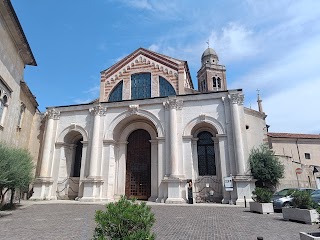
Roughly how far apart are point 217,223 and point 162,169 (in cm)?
930

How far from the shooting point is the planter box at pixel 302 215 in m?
8.83

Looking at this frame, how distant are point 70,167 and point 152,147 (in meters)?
8.29

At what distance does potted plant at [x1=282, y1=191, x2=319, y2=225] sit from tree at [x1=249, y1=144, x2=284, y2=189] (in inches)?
284

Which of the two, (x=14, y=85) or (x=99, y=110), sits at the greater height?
(x=14, y=85)

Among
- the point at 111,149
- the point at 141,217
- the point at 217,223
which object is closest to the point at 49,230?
the point at 141,217

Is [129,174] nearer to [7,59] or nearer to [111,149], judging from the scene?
[111,149]

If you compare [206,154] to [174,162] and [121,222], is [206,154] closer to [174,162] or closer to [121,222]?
[174,162]

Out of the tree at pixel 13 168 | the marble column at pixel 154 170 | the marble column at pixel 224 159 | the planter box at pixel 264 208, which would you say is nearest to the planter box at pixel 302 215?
the planter box at pixel 264 208

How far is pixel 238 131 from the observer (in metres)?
17.2

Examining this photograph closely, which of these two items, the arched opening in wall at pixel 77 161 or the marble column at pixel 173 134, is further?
the arched opening in wall at pixel 77 161

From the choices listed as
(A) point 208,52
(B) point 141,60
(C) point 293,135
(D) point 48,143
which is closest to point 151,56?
(B) point 141,60

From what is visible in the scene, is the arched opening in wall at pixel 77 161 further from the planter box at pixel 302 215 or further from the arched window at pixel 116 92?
the planter box at pixel 302 215

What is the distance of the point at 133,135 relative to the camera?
21.9 meters

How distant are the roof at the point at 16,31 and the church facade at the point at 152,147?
→ 5484 millimetres
